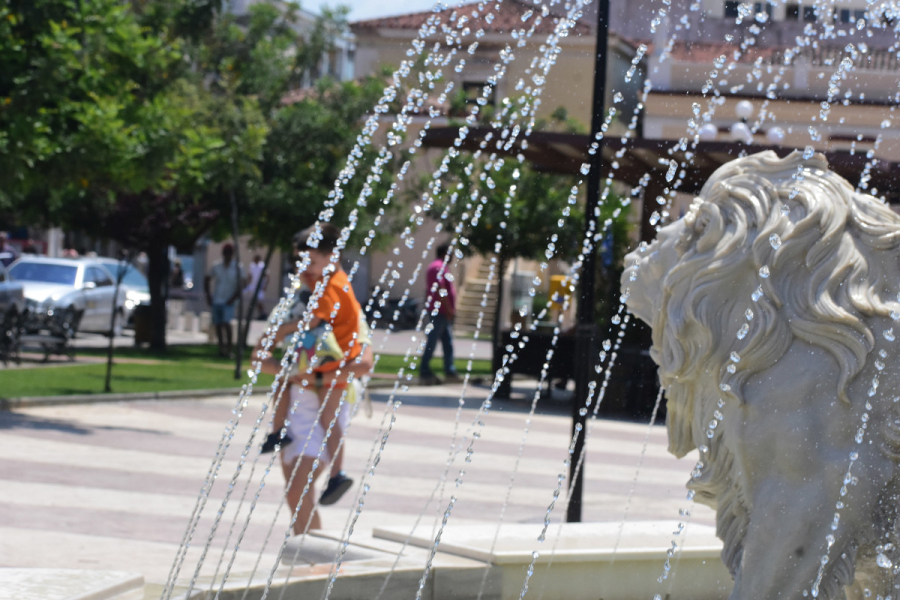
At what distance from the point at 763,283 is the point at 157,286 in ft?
66.1

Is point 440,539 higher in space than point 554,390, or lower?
higher

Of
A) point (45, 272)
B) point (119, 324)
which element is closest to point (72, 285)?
point (45, 272)

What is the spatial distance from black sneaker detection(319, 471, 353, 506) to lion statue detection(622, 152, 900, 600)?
334cm

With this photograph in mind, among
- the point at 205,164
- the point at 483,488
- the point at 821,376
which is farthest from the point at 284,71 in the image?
the point at 821,376

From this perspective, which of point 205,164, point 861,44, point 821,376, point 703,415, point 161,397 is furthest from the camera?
point 205,164

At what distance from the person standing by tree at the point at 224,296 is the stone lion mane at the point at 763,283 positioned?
1845 centimetres

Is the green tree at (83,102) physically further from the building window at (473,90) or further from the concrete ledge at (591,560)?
the building window at (473,90)

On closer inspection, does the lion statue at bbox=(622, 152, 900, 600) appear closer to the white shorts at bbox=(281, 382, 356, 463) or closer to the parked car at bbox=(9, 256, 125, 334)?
the white shorts at bbox=(281, 382, 356, 463)

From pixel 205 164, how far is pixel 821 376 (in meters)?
16.9

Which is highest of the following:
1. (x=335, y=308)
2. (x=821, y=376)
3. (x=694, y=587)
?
(x=821, y=376)

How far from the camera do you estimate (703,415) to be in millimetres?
3191

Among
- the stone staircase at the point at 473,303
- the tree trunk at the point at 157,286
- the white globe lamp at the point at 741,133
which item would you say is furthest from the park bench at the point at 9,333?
the stone staircase at the point at 473,303

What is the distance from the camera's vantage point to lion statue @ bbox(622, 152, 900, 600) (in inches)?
115

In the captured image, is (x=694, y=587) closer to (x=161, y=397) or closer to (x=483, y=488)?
(x=483, y=488)
